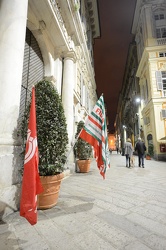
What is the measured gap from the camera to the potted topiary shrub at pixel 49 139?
3016 mm

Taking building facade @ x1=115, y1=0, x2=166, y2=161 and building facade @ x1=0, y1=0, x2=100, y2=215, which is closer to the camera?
building facade @ x1=0, y1=0, x2=100, y2=215

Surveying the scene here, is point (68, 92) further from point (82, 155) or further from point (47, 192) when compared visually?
point (47, 192)

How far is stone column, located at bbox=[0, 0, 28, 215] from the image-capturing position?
2.79m

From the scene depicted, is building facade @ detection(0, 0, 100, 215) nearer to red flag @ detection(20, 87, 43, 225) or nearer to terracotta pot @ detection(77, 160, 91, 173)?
terracotta pot @ detection(77, 160, 91, 173)

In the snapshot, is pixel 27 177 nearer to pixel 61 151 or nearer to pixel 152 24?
pixel 61 151

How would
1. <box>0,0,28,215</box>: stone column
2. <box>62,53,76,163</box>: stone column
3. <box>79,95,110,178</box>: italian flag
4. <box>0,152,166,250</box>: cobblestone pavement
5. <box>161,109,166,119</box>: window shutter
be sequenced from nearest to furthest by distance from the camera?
<box>0,152,166,250</box>: cobblestone pavement → <box>0,0,28,215</box>: stone column → <box>79,95,110,178</box>: italian flag → <box>62,53,76,163</box>: stone column → <box>161,109,166,119</box>: window shutter

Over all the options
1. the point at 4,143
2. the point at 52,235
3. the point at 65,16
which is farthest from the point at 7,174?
the point at 65,16

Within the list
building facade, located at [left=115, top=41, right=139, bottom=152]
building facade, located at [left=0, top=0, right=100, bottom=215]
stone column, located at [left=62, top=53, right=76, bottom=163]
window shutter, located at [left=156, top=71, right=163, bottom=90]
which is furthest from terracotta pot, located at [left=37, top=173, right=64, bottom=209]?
building facade, located at [left=115, top=41, right=139, bottom=152]

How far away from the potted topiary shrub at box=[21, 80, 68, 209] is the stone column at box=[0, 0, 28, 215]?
334 mm

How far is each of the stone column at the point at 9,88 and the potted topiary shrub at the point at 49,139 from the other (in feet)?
1.09

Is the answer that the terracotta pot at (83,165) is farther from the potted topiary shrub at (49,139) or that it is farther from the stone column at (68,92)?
the potted topiary shrub at (49,139)

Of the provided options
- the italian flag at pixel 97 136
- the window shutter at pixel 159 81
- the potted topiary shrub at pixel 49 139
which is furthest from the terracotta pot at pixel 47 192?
the window shutter at pixel 159 81

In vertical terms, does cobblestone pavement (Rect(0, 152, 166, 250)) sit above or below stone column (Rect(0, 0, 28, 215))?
below

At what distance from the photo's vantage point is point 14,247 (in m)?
1.85
